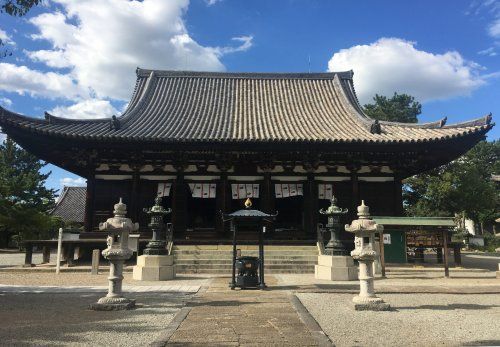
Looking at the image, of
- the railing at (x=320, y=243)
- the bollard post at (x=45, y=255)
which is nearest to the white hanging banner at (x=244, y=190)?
the railing at (x=320, y=243)

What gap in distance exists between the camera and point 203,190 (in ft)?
57.8

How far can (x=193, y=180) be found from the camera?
58.0ft

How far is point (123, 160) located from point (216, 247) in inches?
226

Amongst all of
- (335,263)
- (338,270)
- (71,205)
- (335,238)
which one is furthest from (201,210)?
(71,205)

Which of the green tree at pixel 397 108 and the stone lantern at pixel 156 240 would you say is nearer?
the stone lantern at pixel 156 240

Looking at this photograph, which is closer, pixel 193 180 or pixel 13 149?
pixel 193 180

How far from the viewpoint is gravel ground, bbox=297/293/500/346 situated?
5461 mm

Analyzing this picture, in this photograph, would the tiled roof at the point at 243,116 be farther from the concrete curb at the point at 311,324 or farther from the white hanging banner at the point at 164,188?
the concrete curb at the point at 311,324

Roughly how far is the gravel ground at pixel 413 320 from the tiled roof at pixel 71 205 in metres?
37.8

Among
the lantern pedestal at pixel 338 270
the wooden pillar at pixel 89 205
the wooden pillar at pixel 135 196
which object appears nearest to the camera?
the lantern pedestal at pixel 338 270

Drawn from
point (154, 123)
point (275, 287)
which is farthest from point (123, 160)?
point (275, 287)

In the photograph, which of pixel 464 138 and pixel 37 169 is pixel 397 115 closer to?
pixel 464 138

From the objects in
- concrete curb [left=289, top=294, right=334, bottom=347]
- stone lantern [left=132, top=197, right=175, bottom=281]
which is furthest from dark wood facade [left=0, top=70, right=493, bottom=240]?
concrete curb [left=289, top=294, right=334, bottom=347]

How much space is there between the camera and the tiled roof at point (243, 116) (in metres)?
15.8
